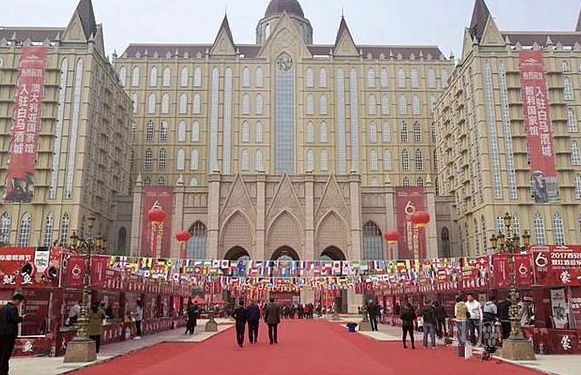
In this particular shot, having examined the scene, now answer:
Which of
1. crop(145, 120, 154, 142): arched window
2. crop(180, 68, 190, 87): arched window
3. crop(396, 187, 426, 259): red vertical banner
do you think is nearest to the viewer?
crop(396, 187, 426, 259): red vertical banner

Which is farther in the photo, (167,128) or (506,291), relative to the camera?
(167,128)

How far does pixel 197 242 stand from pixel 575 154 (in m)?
42.0

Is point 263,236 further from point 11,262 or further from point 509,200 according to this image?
point 11,262

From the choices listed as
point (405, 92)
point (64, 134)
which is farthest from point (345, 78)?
point (64, 134)

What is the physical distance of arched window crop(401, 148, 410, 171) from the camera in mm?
76062

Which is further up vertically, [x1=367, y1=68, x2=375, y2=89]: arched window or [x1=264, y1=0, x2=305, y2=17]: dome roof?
[x1=264, y1=0, x2=305, y2=17]: dome roof

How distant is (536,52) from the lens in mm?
55938

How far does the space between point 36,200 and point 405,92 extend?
172 ft

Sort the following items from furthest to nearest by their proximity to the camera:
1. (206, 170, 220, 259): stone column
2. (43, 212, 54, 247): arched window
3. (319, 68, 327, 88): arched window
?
(319, 68, 327, 88): arched window < (206, 170, 220, 259): stone column < (43, 212, 54, 247): arched window

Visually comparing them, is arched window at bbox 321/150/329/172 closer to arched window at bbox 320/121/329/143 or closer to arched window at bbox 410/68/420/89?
arched window at bbox 320/121/329/143

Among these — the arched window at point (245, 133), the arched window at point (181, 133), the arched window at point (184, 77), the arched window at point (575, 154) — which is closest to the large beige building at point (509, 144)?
the arched window at point (575, 154)

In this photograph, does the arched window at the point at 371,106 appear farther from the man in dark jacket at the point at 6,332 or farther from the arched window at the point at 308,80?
the man in dark jacket at the point at 6,332

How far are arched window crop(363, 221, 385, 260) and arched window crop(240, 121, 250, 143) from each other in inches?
977

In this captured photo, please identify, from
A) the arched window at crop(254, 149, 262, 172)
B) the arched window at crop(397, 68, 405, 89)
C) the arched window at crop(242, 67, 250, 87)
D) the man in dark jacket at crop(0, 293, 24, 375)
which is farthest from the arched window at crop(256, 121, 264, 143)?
the man in dark jacket at crop(0, 293, 24, 375)
